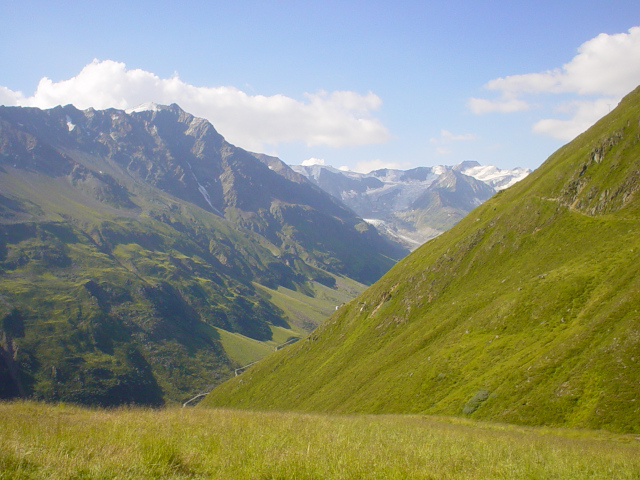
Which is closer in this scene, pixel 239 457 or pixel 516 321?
pixel 239 457

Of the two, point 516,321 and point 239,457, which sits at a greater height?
point 239,457

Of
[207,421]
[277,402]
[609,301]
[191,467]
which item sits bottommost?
[277,402]

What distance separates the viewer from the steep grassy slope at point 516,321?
47.1 metres

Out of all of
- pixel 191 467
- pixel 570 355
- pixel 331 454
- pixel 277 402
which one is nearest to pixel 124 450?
pixel 191 467

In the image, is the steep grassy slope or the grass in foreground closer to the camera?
the grass in foreground

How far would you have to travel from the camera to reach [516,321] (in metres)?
70.6

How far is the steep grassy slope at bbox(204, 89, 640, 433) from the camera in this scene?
47.1 m

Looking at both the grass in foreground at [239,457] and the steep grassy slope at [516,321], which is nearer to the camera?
the grass in foreground at [239,457]

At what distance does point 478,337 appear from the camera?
74875mm

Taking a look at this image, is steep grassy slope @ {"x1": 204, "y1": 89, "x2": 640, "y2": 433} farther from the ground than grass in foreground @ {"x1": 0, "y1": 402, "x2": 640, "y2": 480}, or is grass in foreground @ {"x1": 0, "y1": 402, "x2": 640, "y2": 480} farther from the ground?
grass in foreground @ {"x1": 0, "y1": 402, "x2": 640, "y2": 480}

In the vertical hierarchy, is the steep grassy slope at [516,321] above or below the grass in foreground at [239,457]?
below

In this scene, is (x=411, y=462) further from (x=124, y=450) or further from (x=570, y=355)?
(x=570, y=355)

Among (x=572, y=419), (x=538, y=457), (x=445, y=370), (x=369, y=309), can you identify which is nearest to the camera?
(x=538, y=457)

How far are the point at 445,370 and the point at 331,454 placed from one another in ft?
217
